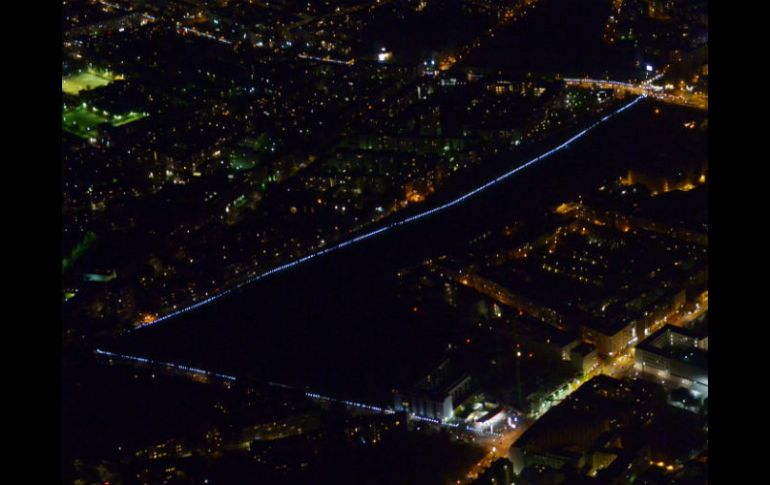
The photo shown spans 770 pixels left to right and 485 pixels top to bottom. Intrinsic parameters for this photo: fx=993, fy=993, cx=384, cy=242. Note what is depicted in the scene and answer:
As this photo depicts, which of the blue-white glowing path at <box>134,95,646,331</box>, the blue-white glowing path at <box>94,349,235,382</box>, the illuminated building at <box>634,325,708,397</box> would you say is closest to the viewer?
the illuminated building at <box>634,325,708,397</box>

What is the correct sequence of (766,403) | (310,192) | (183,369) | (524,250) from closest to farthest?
(766,403), (183,369), (524,250), (310,192)

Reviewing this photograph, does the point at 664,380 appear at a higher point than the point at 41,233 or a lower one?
lower

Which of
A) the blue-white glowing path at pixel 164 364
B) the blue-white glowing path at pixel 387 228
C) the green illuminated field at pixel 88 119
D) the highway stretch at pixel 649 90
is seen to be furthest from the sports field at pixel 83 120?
the highway stretch at pixel 649 90

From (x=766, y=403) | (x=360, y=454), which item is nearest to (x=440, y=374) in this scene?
(x=360, y=454)

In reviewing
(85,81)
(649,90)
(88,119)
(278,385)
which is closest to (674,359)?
(278,385)

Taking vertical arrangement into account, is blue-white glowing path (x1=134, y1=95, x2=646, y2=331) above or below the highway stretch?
below

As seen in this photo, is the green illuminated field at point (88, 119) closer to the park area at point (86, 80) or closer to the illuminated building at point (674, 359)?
the park area at point (86, 80)

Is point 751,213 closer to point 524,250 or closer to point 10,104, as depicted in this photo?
point 10,104

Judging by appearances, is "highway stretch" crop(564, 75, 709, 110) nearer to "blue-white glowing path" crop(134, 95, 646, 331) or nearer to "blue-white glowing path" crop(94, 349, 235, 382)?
"blue-white glowing path" crop(134, 95, 646, 331)

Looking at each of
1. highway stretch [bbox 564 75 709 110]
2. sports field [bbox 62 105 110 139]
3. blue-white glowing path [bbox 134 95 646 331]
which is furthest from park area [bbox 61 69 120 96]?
highway stretch [bbox 564 75 709 110]
